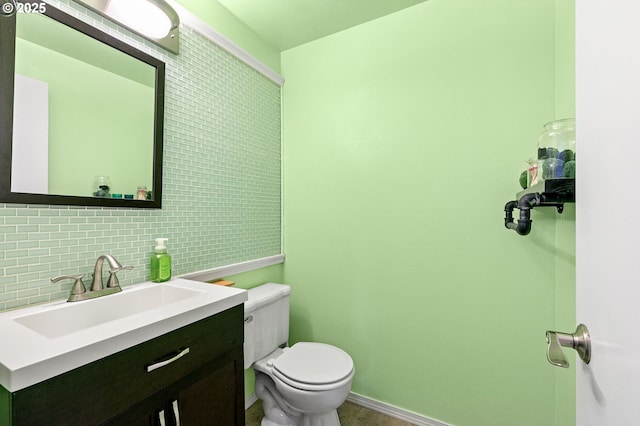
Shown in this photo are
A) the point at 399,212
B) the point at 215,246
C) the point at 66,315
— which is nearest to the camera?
the point at 66,315

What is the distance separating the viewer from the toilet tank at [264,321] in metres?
1.46

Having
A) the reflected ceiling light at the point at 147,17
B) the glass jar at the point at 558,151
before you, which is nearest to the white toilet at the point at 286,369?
the glass jar at the point at 558,151

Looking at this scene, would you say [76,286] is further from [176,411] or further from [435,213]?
[435,213]

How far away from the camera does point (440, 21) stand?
1567 millimetres

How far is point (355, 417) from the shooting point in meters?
1.68

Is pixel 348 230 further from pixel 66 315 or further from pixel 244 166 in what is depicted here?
pixel 66 315

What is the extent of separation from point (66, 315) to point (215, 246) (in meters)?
0.71

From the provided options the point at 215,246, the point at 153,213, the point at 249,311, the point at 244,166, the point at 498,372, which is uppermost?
the point at 244,166

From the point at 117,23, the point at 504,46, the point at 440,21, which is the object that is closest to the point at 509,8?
the point at 504,46

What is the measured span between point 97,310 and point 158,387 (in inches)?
16.6

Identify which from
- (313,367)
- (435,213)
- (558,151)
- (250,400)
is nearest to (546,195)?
(558,151)

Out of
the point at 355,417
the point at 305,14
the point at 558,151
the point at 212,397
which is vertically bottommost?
the point at 355,417

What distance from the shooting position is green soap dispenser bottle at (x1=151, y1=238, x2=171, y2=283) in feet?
4.01

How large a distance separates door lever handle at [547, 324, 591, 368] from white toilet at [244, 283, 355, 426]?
101 centimetres
